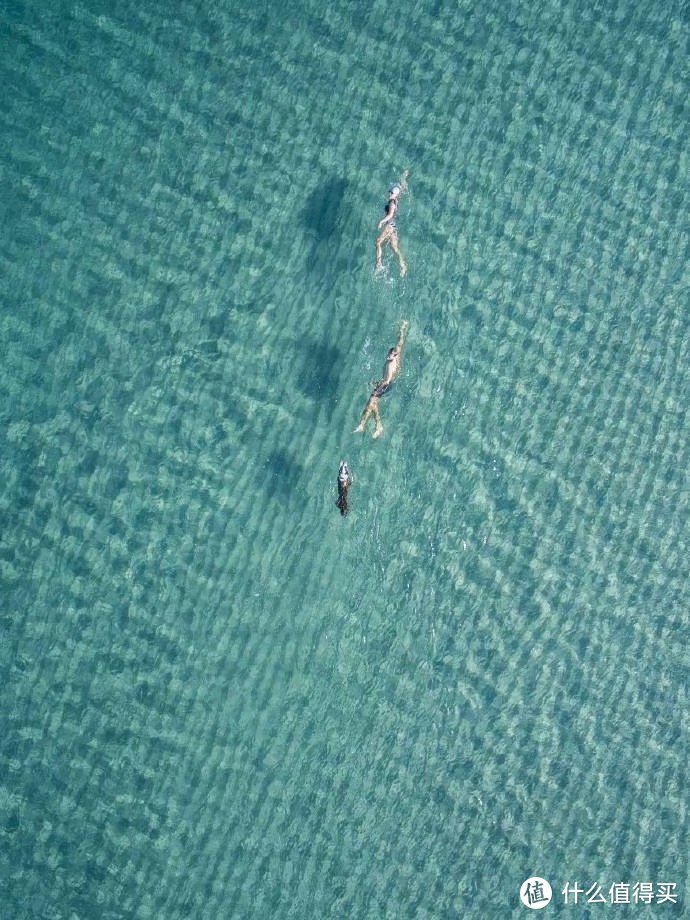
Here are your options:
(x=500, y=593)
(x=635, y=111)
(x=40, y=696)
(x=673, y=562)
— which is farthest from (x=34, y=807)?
(x=635, y=111)

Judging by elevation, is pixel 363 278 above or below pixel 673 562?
above

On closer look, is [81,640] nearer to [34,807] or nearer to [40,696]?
[40,696]

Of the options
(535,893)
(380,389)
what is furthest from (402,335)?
(535,893)

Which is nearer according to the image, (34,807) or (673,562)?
(34,807)

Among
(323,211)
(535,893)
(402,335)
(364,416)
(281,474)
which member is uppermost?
(323,211)

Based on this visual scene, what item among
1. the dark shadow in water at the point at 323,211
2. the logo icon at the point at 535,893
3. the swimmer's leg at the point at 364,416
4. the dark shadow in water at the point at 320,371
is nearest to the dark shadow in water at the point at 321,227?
the dark shadow in water at the point at 323,211
